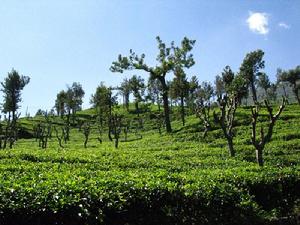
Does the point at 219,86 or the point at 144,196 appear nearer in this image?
the point at 144,196

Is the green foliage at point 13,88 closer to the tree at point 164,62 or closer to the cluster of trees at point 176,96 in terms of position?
the cluster of trees at point 176,96

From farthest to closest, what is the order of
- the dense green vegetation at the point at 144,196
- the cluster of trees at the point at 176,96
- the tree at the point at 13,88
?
the tree at the point at 13,88, the cluster of trees at the point at 176,96, the dense green vegetation at the point at 144,196

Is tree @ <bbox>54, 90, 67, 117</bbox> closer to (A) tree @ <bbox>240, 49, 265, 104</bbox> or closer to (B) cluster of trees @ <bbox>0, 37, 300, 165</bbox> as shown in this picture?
(B) cluster of trees @ <bbox>0, 37, 300, 165</bbox>

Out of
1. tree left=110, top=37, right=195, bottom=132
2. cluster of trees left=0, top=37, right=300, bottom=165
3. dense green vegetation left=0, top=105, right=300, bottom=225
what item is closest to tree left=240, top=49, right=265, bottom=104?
cluster of trees left=0, top=37, right=300, bottom=165

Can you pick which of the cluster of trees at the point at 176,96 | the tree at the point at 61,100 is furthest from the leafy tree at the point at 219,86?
the tree at the point at 61,100

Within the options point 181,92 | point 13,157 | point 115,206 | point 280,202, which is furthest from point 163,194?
point 181,92

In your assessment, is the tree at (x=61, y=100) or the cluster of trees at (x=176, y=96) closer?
the cluster of trees at (x=176, y=96)

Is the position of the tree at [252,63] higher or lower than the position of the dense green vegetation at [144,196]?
higher

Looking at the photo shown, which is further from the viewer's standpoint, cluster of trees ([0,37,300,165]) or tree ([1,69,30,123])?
tree ([1,69,30,123])

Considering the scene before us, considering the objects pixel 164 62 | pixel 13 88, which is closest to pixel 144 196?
pixel 164 62

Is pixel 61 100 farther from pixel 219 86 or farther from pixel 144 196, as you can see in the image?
pixel 144 196

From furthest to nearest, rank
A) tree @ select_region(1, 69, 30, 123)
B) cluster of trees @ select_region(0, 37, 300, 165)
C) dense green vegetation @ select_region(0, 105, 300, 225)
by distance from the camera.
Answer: tree @ select_region(1, 69, 30, 123) < cluster of trees @ select_region(0, 37, 300, 165) < dense green vegetation @ select_region(0, 105, 300, 225)

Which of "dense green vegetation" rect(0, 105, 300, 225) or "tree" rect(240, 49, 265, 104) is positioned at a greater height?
"tree" rect(240, 49, 265, 104)

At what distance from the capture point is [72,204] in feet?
45.5
